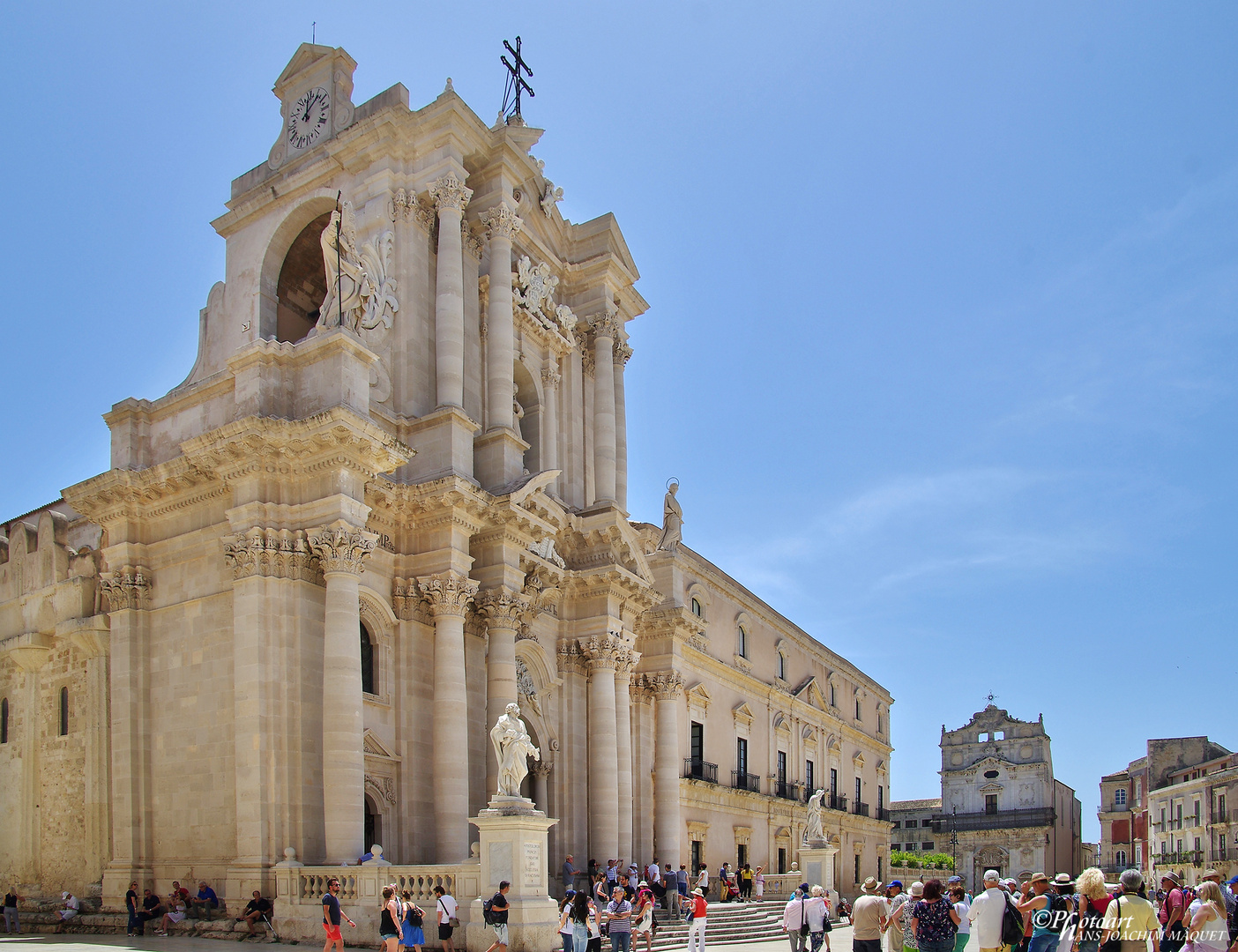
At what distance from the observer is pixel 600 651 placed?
24.5 metres

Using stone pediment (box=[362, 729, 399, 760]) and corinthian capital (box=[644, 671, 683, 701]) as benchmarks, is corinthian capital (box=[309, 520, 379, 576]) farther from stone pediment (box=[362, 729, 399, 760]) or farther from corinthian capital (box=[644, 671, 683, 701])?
corinthian capital (box=[644, 671, 683, 701])

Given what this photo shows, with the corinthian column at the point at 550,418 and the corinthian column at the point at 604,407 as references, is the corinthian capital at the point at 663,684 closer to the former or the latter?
the corinthian column at the point at 604,407

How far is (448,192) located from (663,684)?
12811 mm

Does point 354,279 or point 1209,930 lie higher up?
point 354,279

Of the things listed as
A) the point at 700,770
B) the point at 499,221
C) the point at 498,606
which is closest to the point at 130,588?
the point at 498,606

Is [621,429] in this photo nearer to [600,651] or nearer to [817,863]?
[600,651]

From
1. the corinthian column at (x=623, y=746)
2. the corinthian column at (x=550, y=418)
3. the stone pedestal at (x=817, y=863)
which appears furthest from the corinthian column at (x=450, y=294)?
the stone pedestal at (x=817, y=863)

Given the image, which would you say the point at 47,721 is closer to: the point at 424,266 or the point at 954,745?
the point at 424,266

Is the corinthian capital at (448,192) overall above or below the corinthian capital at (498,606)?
above

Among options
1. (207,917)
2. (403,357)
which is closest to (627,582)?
(403,357)

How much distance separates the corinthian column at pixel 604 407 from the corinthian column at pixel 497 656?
19.3 feet

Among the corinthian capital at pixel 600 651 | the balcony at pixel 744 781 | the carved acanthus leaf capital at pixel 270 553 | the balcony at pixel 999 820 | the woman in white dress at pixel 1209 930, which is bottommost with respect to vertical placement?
the balcony at pixel 999 820

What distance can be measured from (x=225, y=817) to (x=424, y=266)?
Result: 1089cm

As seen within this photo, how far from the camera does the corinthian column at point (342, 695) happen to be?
16.6 metres
